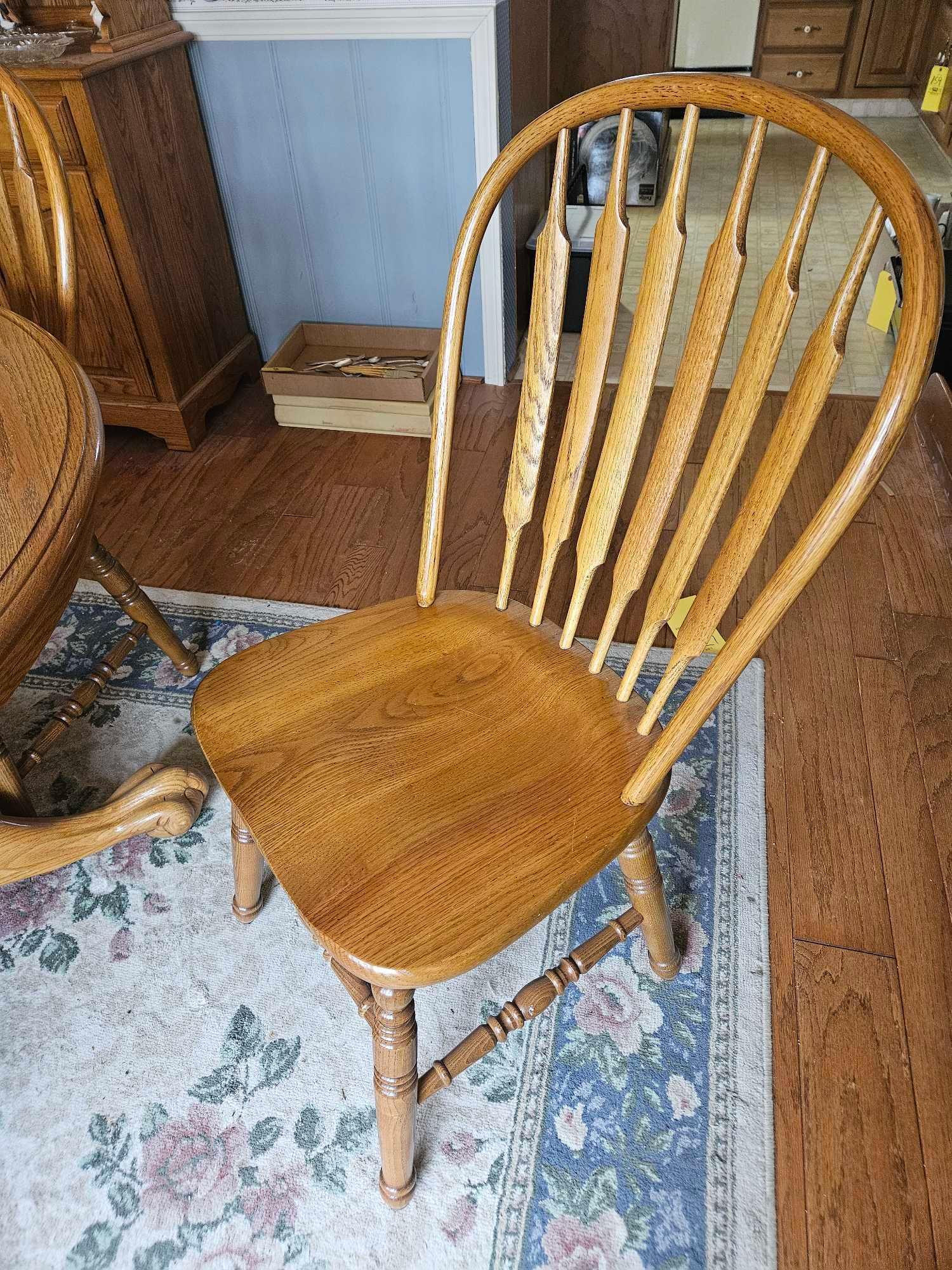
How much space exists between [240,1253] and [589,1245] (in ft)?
1.28

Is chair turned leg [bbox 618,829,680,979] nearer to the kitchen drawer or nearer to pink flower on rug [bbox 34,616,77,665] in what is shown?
pink flower on rug [bbox 34,616,77,665]

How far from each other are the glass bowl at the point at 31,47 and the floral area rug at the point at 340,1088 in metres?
1.52

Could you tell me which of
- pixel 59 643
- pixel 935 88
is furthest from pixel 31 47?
pixel 935 88

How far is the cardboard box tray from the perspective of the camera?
217 cm

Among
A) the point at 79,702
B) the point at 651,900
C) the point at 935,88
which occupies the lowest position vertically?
the point at 79,702

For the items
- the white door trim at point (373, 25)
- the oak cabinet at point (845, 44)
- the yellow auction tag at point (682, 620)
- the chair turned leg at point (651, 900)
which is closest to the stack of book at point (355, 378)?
the white door trim at point (373, 25)

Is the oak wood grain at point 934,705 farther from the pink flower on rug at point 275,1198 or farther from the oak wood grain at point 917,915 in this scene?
the pink flower on rug at point 275,1198

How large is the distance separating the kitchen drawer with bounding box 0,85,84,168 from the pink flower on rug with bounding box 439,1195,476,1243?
1969 mm

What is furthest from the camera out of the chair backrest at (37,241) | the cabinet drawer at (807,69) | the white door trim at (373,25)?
the cabinet drawer at (807,69)

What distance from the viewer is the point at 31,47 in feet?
5.84

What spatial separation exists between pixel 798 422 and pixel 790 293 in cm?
11

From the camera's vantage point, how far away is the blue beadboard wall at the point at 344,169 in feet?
6.48

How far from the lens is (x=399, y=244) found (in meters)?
2.24

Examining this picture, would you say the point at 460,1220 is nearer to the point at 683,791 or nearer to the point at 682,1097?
the point at 682,1097
